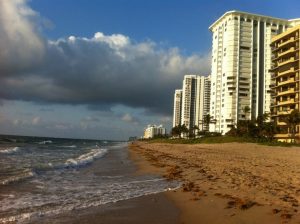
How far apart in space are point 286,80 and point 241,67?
143 ft

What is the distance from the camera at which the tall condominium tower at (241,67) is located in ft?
424

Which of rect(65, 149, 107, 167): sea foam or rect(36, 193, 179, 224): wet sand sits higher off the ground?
rect(36, 193, 179, 224): wet sand

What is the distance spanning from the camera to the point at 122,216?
372 inches

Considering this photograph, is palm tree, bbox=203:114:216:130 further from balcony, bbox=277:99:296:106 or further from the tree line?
balcony, bbox=277:99:296:106

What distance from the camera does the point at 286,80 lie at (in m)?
89.2

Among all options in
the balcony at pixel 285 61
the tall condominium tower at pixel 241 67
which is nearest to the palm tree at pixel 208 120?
the tall condominium tower at pixel 241 67

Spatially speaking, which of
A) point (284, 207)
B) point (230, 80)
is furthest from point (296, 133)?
point (284, 207)

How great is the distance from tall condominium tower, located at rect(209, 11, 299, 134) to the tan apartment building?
34.9 meters

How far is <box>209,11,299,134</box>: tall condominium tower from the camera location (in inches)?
5084

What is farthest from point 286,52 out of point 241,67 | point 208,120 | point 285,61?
point 241,67

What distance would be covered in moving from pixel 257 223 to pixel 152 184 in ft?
27.0

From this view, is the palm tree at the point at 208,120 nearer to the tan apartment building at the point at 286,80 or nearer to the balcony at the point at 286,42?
the tan apartment building at the point at 286,80

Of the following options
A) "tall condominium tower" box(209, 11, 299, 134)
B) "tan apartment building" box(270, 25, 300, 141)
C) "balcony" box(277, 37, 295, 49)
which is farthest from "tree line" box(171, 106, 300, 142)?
"tall condominium tower" box(209, 11, 299, 134)

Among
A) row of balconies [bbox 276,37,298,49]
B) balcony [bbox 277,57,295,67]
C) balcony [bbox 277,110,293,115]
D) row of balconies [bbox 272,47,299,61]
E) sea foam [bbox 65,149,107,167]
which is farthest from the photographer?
row of balconies [bbox 276,37,298,49]
